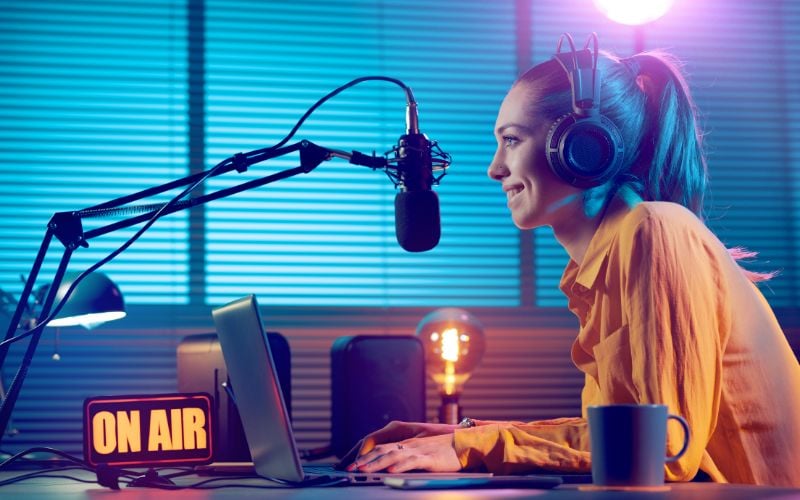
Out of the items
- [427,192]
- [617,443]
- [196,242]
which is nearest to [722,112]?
[196,242]

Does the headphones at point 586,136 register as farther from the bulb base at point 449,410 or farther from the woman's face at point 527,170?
the bulb base at point 449,410

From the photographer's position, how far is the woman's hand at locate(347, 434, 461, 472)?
48.6 inches

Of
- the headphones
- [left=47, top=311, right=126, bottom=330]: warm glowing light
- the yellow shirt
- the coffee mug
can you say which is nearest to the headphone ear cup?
the headphones

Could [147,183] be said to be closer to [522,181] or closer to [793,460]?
[522,181]

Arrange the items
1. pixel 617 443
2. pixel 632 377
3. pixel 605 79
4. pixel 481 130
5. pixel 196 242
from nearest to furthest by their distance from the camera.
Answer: pixel 617 443 < pixel 632 377 < pixel 605 79 < pixel 196 242 < pixel 481 130

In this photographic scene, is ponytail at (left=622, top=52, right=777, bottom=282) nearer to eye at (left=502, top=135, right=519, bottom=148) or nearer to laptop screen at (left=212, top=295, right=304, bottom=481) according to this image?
eye at (left=502, top=135, right=519, bottom=148)

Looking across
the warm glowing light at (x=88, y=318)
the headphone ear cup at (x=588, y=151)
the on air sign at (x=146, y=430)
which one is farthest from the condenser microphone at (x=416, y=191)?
the warm glowing light at (x=88, y=318)

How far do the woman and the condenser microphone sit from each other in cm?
22

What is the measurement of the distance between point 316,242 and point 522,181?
2.08 metres

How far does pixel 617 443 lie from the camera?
3.04 ft

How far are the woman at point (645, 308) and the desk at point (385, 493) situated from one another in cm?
16

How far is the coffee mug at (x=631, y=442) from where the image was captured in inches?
36.1

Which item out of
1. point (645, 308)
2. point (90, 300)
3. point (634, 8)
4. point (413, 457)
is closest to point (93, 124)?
point (90, 300)

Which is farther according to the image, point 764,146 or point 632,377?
point 764,146
